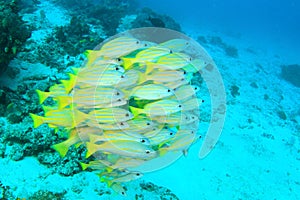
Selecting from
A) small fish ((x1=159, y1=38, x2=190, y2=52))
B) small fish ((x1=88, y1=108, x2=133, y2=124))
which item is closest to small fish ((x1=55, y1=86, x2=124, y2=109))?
small fish ((x1=88, y1=108, x2=133, y2=124))

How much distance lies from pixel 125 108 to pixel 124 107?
18 mm

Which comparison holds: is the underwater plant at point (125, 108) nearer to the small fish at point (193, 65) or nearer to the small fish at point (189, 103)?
the small fish at point (189, 103)

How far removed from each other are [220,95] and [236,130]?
1814mm

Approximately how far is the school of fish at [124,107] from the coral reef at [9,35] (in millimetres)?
3003

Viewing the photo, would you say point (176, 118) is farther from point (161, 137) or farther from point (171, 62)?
point (171, 62)

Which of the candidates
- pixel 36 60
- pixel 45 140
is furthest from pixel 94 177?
pixel 36 60

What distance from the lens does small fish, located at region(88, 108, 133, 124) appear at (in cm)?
280

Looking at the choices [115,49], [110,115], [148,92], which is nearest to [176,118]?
[148,92]

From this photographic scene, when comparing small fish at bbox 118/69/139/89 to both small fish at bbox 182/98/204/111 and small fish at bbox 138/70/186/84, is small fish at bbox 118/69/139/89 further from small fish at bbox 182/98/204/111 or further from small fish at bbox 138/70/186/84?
small fish at bbox 182/98/204/111

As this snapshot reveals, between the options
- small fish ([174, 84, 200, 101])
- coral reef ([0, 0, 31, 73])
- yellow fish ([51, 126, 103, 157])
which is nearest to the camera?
yellow fish ([51, 126, 103, 157])

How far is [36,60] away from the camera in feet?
24.9

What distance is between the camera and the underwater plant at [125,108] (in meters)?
2.85

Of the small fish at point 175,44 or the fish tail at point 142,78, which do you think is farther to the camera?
the small fish at point 175,44

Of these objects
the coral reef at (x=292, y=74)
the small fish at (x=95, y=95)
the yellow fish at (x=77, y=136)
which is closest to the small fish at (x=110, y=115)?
the small fish at (x=95, y=95)
